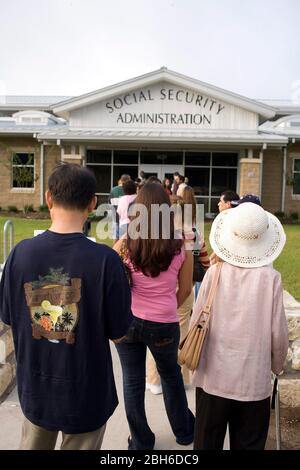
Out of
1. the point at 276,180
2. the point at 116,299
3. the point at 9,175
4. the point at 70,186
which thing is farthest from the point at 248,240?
the point at 9,175

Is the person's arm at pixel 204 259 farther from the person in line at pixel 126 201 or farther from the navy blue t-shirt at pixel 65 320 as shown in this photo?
the person in line at pixel 126 201

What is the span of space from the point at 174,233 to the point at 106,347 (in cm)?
113

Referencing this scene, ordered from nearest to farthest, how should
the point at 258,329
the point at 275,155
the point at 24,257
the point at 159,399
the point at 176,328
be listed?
the point at 24,257, the point at 258,329, the point at 176,328, the point at 159,399, the point at 275,155

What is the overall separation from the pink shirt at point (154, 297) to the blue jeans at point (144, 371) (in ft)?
0.15

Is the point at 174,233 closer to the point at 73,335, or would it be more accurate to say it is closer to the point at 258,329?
the point at 258,329

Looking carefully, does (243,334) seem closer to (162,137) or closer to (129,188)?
(129,188)

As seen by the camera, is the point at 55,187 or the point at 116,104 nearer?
the point at 55,187

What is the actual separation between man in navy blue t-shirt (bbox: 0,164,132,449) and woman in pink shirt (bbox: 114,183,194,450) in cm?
80

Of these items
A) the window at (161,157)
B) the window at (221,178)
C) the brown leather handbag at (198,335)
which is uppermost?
the window at (161,157)

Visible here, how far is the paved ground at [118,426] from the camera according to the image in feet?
10.7

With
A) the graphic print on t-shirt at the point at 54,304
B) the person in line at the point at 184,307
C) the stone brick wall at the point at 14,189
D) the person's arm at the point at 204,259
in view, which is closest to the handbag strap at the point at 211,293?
the graphic print on t-shirt at the point at 54,304

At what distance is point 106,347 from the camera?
2180 mm

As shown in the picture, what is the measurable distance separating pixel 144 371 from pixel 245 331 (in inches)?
37.4

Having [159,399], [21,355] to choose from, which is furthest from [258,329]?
[159,399]
